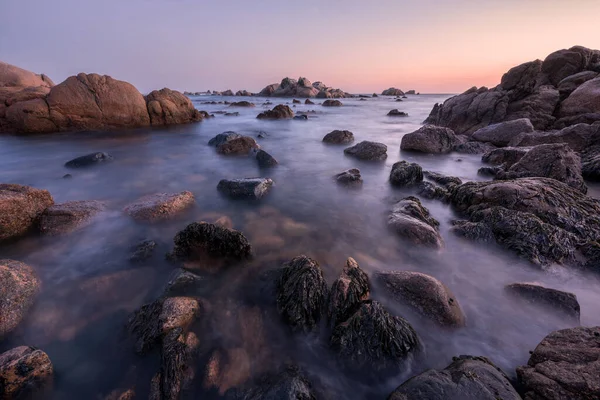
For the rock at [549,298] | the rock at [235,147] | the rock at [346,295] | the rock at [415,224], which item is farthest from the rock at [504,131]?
the rock at [346,295]

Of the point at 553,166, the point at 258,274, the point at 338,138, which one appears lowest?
the point at 258,274

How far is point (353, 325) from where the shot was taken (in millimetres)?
2822

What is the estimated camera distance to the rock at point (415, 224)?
4.62 metres

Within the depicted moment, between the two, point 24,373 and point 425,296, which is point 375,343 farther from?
point 24,373

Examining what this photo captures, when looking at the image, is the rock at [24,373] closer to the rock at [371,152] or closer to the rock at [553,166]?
the rock at [553,166]

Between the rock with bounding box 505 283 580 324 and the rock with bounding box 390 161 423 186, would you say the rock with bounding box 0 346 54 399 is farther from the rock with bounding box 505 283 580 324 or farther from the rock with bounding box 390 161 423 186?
the rock with bounding box 390 161 423 186

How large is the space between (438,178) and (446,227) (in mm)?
3172

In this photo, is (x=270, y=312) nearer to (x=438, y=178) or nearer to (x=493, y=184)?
(x=493, y=184)

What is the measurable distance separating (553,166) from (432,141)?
18.7ft

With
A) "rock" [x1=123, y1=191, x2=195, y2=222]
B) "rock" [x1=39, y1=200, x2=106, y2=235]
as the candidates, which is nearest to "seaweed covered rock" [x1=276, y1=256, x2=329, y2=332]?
"rock" [x1=123, y1=191, x2=195, y2=222]

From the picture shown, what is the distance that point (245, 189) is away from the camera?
655 centimetres

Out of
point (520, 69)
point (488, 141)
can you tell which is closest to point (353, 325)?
point (488, 141)

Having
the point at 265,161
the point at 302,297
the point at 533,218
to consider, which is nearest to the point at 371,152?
the point at 265,161

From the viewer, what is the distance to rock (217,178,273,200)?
256 inches
